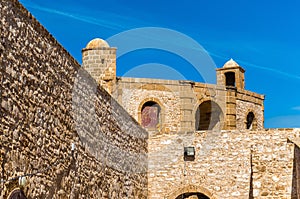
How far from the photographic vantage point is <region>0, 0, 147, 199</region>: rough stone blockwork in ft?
21.1

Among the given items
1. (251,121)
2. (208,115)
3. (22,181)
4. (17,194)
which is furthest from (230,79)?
(17,194)

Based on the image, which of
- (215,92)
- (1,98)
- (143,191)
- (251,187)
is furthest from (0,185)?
(215,92)

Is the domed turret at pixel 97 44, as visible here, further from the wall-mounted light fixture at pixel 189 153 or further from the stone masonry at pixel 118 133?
the wall-mounted light fixture at pixel 189 153

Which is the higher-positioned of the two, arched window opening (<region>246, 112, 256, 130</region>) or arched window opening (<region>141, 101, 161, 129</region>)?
arched window opening (<region>246, 112, 256, 130</region>)

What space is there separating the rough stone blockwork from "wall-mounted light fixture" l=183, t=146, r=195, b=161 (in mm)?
3202

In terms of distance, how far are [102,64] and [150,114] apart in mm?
3146

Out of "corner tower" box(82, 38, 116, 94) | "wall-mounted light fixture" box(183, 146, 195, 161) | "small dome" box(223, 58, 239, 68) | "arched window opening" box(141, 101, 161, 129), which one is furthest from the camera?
"small dome" box(223, 58, 239, 68)

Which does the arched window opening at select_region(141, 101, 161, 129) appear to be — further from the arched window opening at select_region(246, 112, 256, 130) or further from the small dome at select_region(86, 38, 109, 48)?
the arched window opening at select_region(246, 112, 256, 130)

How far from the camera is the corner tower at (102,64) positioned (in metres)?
20.6

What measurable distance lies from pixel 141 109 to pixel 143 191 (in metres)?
7.25

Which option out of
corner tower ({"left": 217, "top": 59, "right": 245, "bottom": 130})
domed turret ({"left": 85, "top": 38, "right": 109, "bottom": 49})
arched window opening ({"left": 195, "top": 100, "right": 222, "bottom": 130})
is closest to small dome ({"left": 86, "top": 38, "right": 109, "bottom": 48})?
domed turret ({"left": 85, "top": 38, "right": 109, "bottom": 49})

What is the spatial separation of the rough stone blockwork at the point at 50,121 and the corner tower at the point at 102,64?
841cm

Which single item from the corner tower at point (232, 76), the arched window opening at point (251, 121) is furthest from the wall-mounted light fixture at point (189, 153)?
the arched window opening at point (251, 121)

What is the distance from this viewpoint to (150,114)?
869 inches
